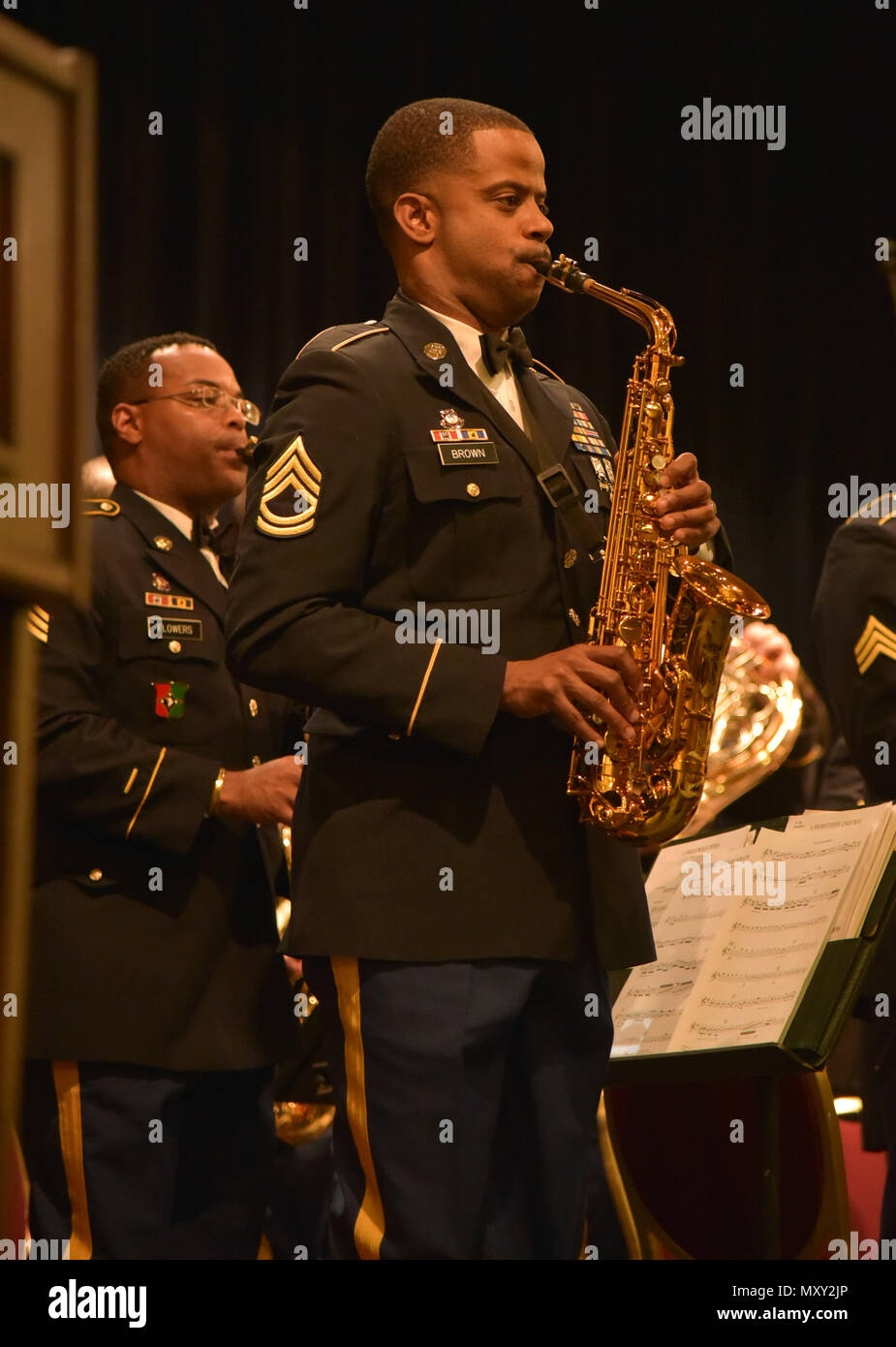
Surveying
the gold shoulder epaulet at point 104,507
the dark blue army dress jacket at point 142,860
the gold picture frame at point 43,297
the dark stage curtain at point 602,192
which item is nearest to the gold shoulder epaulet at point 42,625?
the dark blue army dress jacket at point 142,860

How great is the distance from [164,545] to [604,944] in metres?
1.10

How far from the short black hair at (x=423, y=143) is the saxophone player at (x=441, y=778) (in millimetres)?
240

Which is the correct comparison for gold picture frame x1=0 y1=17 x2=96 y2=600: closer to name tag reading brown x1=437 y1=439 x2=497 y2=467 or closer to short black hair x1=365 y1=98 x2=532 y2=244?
name tag reading brown x1=437 y1=439 x2=497 y2=467

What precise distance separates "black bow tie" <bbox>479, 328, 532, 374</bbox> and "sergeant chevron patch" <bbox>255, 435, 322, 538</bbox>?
0.32m

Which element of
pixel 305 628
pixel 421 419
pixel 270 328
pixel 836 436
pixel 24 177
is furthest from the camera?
pixel 836 436

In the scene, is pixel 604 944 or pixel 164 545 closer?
pixel 604 944

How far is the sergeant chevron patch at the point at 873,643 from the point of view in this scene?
2.44 m

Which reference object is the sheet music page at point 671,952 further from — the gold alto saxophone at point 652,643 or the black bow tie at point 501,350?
the black bow tie at point 501,350

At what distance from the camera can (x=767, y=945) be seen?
2.07 metres

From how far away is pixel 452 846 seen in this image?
1.73 m

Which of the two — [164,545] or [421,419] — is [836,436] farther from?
[421,419]

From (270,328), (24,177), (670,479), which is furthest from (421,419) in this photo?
(270,328)

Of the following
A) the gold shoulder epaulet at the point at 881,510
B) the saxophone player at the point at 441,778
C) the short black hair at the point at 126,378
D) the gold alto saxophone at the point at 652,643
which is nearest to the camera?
the saxophone player at the point at 441,778

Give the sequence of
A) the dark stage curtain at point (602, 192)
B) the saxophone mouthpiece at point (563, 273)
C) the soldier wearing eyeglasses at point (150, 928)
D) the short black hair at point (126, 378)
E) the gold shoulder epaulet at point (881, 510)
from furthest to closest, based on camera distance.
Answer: the dark stage curtain at point (602, 192) < the short black hair at point (126, 378) < the gold shoulder epaulet at point (881, 510) < the soldier wearing eyeglasses at point (150, 928) < the saxophone mouthpiece at point (563, 273)
